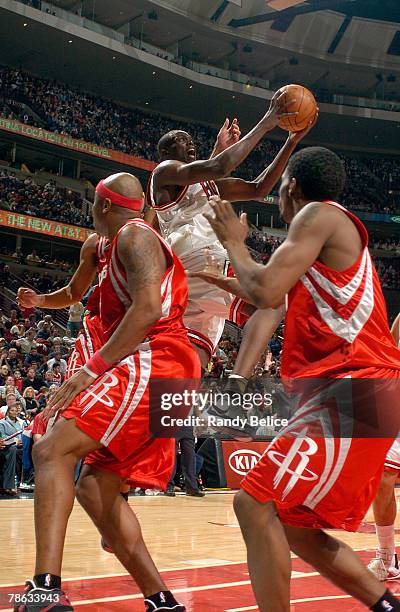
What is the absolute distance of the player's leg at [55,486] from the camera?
3.09 m

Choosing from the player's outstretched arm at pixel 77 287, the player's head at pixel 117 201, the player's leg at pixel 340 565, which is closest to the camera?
the player's leg at pixel 340 565

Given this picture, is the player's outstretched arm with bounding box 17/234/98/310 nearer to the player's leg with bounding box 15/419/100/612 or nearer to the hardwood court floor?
the player's leg with bounding box 15/419/100/612

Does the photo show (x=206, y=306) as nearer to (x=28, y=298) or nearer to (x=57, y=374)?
(x=28, y=298)

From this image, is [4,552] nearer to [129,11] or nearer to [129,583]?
[129,583]

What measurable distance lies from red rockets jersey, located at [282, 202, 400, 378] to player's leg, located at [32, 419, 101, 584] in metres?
0.94

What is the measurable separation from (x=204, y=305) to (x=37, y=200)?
899 inches

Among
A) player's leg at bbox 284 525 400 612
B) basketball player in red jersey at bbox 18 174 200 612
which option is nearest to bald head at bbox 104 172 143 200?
basketball player in red jersey at bbox 18 174 200 612

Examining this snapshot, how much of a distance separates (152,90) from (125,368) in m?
30.6

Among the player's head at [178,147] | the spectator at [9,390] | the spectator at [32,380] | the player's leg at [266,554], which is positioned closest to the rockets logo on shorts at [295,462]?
the player's leg at [266,554]

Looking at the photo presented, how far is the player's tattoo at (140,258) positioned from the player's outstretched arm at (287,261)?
59cm

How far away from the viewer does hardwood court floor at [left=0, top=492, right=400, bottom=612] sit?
4039 mm

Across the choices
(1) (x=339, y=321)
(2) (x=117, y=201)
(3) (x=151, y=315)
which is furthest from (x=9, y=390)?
(1) (x=339, y=321)

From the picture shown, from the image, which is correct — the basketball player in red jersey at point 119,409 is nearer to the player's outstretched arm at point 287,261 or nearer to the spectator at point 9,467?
the player's outstretched arm at point 287,261

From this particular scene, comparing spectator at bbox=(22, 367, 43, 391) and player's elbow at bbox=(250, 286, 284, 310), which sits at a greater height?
player's elbow at bbox=(250, 286, 284, 310)
